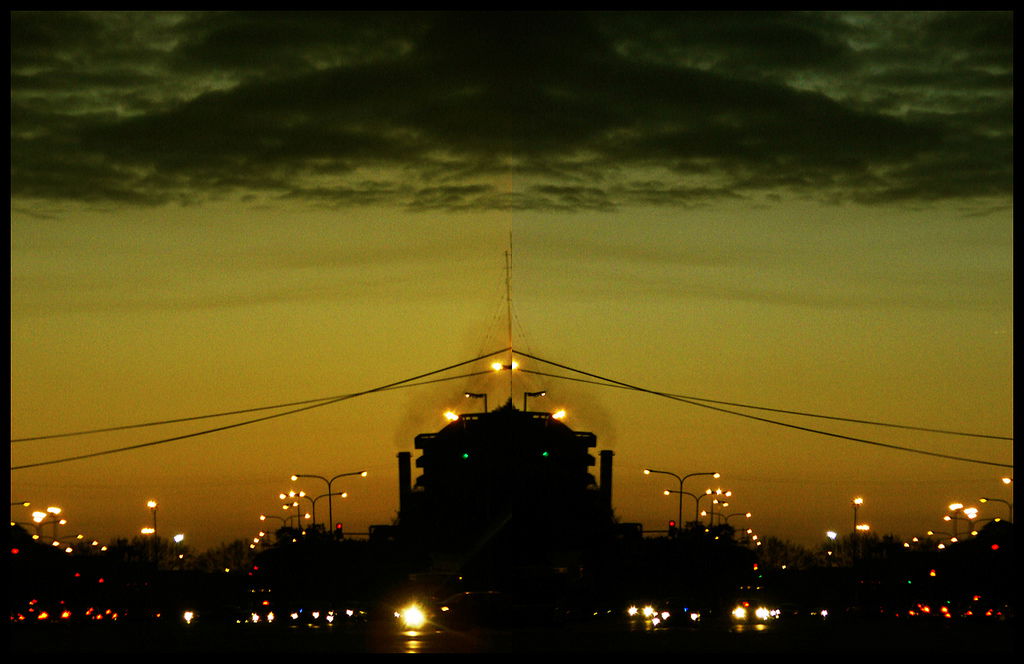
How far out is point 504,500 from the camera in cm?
10744

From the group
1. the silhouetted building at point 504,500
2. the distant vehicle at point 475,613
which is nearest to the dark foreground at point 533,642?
the distant vehicle at point 475,613

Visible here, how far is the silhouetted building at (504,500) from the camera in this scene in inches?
4141

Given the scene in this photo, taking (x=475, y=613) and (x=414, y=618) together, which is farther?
(x=414, y=618)

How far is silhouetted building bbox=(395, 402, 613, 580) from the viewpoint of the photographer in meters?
105

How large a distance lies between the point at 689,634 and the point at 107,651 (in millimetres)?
17416

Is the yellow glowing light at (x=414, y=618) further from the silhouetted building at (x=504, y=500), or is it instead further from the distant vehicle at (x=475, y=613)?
the silhouetted building at (x=504, y=500)

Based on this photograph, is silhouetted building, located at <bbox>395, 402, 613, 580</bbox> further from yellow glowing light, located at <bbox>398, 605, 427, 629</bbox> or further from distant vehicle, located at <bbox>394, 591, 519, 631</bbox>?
distant vehicle, located at <bbox>394, 591, 519, 631</bbox>

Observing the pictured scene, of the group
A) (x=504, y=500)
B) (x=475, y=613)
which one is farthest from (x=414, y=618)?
(x=504, y=500)

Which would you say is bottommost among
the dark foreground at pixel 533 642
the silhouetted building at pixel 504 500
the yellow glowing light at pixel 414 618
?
the yellow glowing light at pixel 414 618

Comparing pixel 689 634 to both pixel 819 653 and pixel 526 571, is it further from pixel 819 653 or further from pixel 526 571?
pixel 526 571

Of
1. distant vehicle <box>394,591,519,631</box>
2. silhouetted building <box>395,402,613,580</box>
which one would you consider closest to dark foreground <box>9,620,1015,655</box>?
distant vehicle <box>394,591,519,631</box>

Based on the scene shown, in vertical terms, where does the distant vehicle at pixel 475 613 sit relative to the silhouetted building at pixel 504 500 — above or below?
below

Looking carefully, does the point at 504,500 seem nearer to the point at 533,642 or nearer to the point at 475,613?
the point at 475,613

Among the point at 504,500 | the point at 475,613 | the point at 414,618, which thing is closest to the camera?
the point at 475,613
